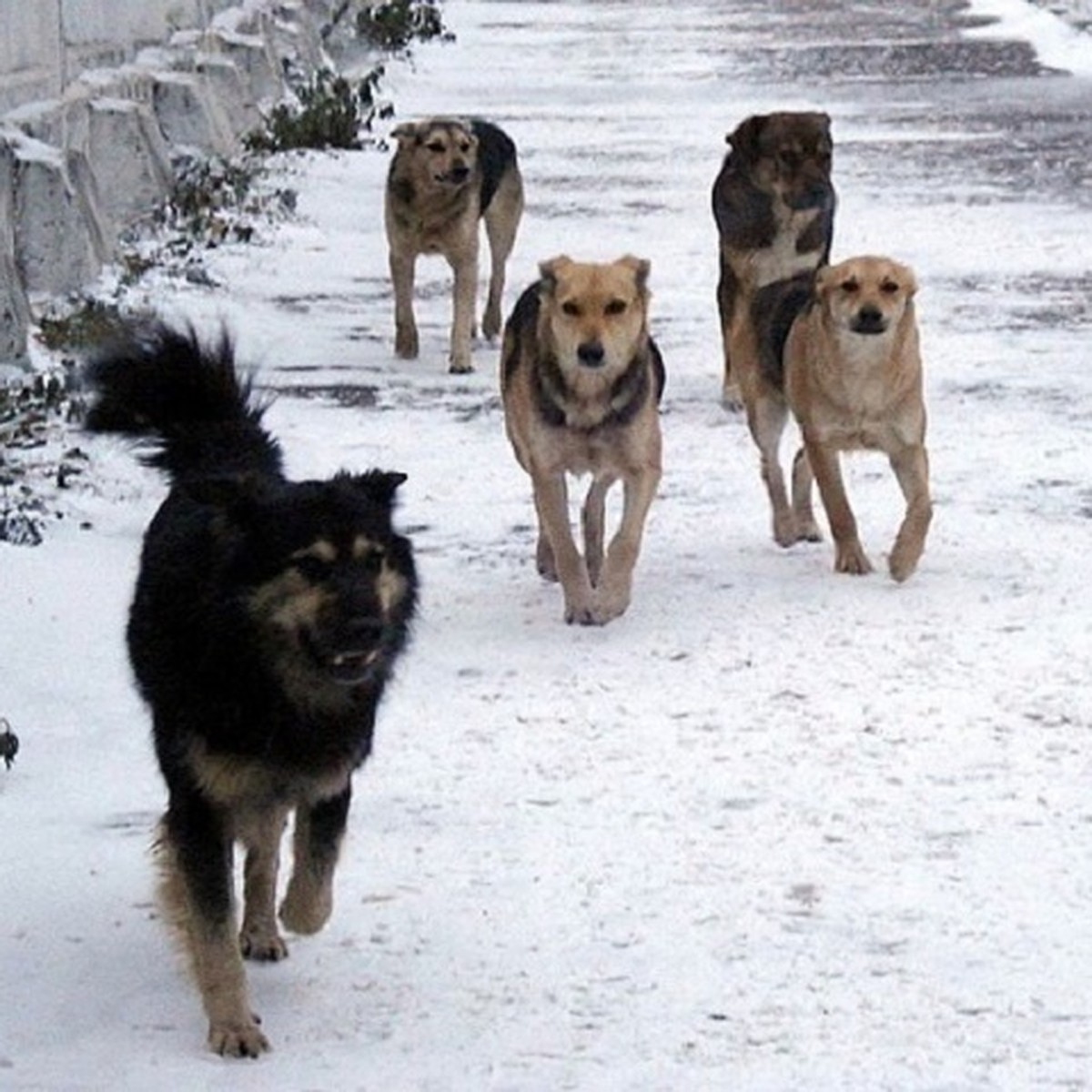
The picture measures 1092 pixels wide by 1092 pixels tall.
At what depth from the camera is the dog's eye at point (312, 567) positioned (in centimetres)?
486

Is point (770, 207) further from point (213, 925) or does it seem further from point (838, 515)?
point (213, 925)

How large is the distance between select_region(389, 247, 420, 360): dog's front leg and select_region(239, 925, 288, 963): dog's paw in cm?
692

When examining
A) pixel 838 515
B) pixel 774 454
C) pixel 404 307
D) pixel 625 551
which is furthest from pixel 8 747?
pixel 404 307

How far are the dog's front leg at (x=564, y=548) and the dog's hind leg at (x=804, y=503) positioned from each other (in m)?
1.02

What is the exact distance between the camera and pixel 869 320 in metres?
8.37

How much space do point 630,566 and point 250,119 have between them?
12.3m

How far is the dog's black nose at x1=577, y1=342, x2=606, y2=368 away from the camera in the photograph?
798cm

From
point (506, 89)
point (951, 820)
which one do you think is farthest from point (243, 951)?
point (506, 89)

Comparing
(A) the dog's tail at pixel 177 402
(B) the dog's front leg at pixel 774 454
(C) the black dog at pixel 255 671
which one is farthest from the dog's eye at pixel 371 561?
(B) the dog's front leg at pixel 774 454

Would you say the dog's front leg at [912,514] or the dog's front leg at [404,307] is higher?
the dog's front leg at [912,514]

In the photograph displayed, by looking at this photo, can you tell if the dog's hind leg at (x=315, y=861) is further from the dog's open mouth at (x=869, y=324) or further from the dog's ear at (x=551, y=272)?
the dog's open mouth at (x=869, y=324)

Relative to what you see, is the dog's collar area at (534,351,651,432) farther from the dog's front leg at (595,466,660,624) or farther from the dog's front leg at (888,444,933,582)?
the dog's front leg at (888,444,933,582)

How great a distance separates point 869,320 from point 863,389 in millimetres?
206

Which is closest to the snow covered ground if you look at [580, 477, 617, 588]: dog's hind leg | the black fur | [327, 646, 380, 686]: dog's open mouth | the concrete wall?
[580, 477, 617, 588]: dog's hind leg
